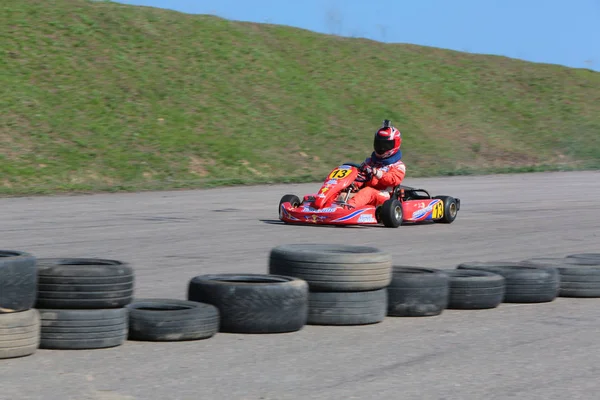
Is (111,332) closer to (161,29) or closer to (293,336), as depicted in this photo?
(293,336)

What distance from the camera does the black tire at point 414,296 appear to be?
688cm

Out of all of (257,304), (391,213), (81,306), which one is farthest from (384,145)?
(81,306)

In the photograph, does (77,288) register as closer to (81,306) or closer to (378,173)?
(81,306)

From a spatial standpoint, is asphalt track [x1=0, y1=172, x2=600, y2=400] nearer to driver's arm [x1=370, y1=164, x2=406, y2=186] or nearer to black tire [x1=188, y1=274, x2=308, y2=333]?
black tire [x1=188, y1=274, x2=308, y2=333]

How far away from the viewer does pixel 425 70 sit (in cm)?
4681

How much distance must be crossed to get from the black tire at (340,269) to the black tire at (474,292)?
30.5 inches

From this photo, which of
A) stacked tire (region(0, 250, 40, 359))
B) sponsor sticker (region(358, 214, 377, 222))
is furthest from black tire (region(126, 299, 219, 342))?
sponsor sticker (region(358, 214, 377, 222))

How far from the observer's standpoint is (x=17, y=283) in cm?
531

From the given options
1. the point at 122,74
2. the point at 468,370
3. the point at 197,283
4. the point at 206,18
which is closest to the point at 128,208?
the point at 197,283

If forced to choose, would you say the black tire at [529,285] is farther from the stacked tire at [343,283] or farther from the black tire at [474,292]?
the stacked tire at [343,283]

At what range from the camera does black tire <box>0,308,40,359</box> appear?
5273mm

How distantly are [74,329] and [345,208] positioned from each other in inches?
316

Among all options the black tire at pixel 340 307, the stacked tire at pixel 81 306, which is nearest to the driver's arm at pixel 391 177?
the black tire at pixel 340 307

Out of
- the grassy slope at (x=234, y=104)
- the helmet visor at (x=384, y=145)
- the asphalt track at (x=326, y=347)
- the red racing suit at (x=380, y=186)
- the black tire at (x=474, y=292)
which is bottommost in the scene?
the asphalt track at (x=326, y=347)
